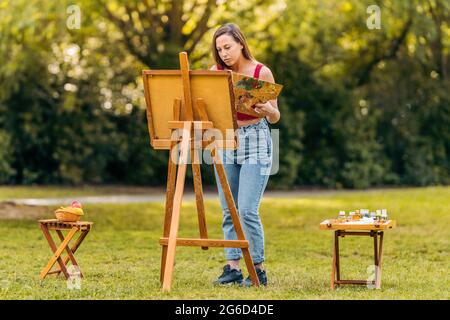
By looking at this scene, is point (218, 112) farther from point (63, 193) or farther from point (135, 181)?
point (135, 181)

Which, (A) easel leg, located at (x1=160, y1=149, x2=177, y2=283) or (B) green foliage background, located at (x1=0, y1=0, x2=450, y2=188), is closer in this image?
(A) easel leg, located at (x1=160, y1=149, x2=177, y2=283)

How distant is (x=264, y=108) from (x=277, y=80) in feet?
47.8

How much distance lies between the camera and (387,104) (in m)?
23.0

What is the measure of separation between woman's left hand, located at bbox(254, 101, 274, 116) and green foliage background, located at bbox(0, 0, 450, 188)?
10505mm

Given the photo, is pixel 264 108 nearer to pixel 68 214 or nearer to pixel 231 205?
pixel 231 205

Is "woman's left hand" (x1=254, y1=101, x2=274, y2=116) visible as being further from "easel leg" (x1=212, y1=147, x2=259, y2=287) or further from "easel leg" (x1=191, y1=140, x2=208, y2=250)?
"easel leg" (x1=191, y1=140, x2=208, y2=250)

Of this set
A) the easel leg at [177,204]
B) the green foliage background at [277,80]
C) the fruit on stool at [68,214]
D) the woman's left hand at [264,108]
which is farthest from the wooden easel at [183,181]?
the green foliage background at [277,80]

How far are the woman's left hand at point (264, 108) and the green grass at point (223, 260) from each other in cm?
136

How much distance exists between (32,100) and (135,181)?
296 cm

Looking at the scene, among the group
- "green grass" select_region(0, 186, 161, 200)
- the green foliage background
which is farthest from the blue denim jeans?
"green grass" select_region(0, 186, 161, 200)

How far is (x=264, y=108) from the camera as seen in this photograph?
23.1 feet

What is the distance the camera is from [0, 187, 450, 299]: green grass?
697 centimetres

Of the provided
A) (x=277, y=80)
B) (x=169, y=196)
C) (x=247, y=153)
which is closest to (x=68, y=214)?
(x=169, y=196)

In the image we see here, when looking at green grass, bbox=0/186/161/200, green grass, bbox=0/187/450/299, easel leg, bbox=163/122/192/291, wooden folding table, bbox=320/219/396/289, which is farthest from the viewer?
green grass, bbox=0/186/161/200
